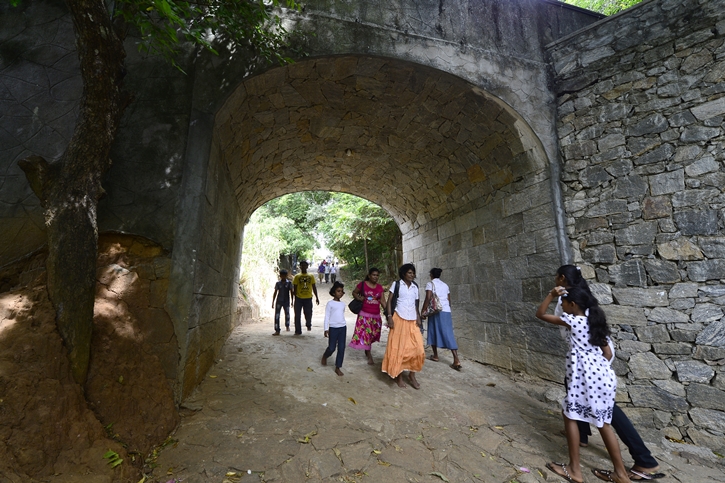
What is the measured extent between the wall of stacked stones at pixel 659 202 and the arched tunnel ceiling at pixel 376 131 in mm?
886

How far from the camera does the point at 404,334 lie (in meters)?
4.12

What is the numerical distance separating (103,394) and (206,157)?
225cm

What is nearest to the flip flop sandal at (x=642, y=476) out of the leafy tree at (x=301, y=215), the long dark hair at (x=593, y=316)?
the long dark hair at (x=593, y=316)

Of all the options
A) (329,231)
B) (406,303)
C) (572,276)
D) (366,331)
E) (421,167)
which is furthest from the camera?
(329,231)

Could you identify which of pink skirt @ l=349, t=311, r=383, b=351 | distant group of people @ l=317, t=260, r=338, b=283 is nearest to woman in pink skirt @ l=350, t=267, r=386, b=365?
pink skirt @ l=349, t=311, r=383, b=351

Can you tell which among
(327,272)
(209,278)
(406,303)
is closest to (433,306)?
(406,303)

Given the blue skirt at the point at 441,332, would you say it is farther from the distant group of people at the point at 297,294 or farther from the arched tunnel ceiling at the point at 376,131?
the distant group of people at the point at 297,294

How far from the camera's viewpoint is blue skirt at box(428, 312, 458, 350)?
Result: 4993mm

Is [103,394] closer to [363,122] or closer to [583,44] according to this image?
[363,122]

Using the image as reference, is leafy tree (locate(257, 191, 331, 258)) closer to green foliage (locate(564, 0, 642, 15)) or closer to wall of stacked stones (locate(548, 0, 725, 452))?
green foliage (locate(564, 0, 642, 15))

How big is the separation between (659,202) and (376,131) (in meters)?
3.76

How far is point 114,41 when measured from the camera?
2.65 metres

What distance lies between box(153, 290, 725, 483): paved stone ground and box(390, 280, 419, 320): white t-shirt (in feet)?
2.86

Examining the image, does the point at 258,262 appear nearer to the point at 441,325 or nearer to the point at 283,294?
the point at 283,294
